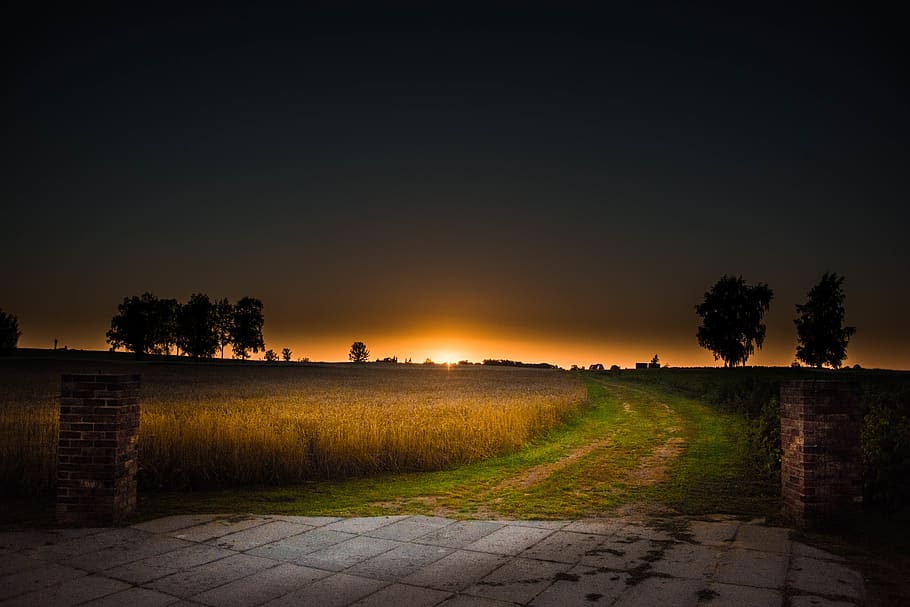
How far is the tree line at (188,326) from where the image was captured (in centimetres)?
10788

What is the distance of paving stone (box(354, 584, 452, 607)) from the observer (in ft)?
17.1

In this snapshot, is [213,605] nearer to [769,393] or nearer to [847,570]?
[847,570]

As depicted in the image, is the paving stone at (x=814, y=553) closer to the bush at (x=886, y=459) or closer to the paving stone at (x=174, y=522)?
the bush at (x=886, y=459)

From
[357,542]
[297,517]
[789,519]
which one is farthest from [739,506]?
[297,517]

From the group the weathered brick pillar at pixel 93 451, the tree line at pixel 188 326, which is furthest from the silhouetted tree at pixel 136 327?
the weathered brick pillar at pixel 93 451

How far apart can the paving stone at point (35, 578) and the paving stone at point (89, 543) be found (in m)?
0.37

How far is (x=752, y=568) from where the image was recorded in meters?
6.17

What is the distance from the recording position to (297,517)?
328 inches

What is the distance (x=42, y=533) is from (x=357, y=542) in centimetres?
385

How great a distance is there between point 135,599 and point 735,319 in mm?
85285

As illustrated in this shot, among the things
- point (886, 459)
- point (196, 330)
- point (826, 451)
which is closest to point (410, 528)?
point (826, 451)

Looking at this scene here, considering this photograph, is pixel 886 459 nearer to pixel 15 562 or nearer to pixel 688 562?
pixel 688 562

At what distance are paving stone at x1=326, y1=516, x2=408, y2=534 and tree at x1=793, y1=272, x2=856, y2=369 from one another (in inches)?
3088

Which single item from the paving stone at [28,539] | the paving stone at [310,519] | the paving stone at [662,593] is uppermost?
the paving stone at [662,593]
